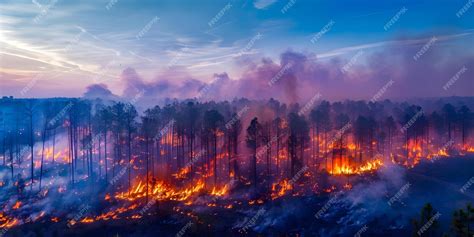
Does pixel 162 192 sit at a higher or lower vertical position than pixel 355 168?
lower

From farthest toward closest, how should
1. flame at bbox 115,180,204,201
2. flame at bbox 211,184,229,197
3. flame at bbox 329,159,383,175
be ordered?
1. flame at bbox 329,159,383,175
2. flame at bbox 211,184,229,197
3. flame at bbox 115,180,204,201

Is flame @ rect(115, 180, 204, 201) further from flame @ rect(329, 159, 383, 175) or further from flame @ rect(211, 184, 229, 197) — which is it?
flame @ rect(329, 159, 383, 175)

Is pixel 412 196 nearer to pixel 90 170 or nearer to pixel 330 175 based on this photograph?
pixel 330 175

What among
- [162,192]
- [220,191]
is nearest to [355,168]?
[220,191]

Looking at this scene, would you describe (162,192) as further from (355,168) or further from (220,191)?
(355,168)

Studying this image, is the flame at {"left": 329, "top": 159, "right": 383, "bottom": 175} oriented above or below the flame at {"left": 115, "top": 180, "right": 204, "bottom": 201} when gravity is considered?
above

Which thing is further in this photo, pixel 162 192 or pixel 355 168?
pixel 355 168

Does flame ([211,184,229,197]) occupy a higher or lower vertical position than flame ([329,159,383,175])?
lower

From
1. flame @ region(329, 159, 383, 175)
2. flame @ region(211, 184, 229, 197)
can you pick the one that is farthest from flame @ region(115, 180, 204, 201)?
flame @ region(329, 159, 383, 175)

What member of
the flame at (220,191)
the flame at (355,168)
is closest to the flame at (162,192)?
the flame at (220,191)

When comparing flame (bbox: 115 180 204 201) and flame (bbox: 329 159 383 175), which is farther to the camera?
flame (bbox: 329 159 383 175)

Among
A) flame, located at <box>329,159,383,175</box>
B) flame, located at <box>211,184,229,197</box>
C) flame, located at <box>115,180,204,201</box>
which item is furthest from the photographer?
flame, located at <box>329,159,383,175</box>

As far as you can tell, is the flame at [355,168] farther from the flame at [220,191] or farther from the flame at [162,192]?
the flame at [162,192]

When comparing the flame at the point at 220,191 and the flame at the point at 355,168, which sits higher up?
the flame at the point at 355,168
